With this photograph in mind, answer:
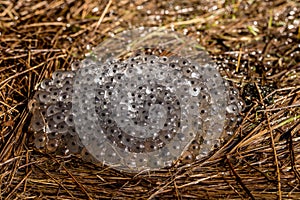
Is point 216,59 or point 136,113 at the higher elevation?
point 136,113

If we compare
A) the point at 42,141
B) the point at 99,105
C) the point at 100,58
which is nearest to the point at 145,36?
the point at 100,58

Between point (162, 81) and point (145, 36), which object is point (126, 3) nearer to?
point (145, 36)

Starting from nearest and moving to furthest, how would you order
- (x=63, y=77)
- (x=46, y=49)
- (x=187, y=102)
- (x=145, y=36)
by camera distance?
1. (x=187, y=102)
2. (x=63, y=77)
3. (x=46, y=49)
4. (x=145, y=36)

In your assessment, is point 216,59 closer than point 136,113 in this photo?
No
